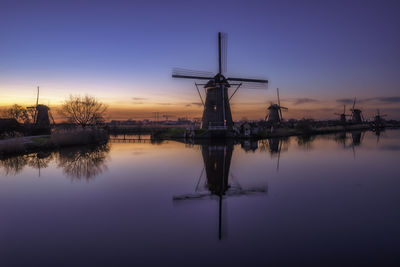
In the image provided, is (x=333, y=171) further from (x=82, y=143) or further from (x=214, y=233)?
(x=82, y=143)

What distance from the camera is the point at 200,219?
221 inches

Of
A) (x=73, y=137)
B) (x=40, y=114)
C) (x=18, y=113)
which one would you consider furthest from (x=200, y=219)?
(x=18, y=113)

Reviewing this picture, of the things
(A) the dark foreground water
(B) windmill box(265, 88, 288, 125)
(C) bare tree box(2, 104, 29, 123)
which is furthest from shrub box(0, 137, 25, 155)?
(B) windmill box(265, 88, 288, 125)

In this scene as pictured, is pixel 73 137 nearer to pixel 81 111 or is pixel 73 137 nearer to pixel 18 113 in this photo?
pixel 81 111

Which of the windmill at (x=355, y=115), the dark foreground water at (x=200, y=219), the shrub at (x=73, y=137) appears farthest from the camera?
the windmill at (x=355, y=115)

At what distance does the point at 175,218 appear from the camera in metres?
5.63

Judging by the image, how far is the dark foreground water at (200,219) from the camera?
400 centimetres

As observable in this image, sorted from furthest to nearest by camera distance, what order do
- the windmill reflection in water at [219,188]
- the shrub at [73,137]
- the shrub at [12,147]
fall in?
the shrub at [73,137]
the shrub at [12,147]
the windmill reflection in water at [219,188]

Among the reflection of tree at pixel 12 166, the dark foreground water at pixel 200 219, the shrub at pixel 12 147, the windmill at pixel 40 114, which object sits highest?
the windmill at pixel 40 114

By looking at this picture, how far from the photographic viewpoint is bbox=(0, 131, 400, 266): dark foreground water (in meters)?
4.00

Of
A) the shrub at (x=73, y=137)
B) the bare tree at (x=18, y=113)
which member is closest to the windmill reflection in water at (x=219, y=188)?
the shrub at (x=73, y=137)

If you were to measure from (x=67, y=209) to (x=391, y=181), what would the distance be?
459 inches

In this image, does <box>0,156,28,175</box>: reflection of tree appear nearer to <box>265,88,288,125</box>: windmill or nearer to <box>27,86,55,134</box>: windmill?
<box>27,86,55,134</box>: windmill

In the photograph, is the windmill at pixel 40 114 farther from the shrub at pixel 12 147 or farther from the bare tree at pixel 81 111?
the shrub at pixel 12 147
